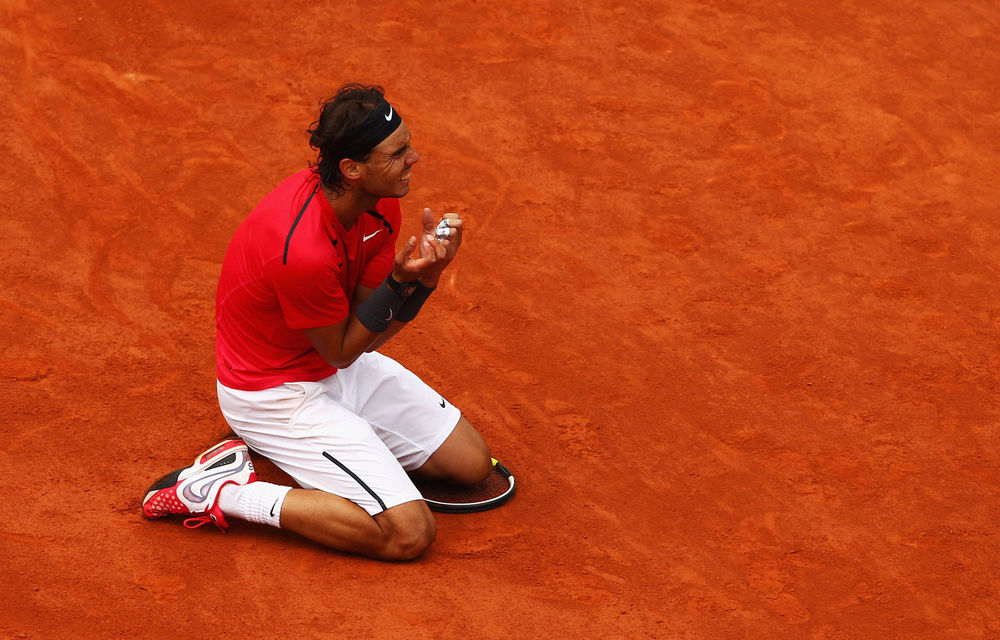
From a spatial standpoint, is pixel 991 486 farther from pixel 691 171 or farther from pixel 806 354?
pixel 691 171

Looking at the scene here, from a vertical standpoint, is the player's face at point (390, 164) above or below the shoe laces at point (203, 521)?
above

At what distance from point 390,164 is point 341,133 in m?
0.21

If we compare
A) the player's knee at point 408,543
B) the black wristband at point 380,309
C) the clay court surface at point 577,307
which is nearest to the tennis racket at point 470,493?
the clay court surface at point 577,307

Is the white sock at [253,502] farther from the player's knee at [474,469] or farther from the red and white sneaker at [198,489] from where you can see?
the player's knee at [474,469]

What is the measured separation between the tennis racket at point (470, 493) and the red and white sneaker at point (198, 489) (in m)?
0.78

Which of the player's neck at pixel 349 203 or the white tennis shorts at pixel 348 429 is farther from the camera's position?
the white tennis shorts at pixel 348 429

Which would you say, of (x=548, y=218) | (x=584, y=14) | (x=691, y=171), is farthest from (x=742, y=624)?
(x=584, y=14)

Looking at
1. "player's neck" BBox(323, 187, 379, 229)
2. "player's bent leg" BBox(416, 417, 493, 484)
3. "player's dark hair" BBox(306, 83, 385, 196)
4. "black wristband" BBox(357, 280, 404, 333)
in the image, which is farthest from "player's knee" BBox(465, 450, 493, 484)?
"player's dark hair" BBox(306, 83, 385, 196)

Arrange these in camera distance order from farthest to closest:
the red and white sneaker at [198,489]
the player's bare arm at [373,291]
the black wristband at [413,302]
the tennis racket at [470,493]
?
the tennis racket at [470,493] → the red and white sneaker at [198,489] → the black wristband at [413,302] → the player's bare arm at [373,291]

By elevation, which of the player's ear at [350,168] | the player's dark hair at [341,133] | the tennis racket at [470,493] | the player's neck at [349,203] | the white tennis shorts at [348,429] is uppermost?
the player's dark hair at [341,133]

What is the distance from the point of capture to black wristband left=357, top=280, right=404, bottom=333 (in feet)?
14.1

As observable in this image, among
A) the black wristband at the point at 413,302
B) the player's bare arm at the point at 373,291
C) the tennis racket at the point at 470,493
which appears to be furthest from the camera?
the tennis racket at the point at 470,493

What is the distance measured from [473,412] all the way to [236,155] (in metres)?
2.45

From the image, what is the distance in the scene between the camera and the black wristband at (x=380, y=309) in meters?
4.29
